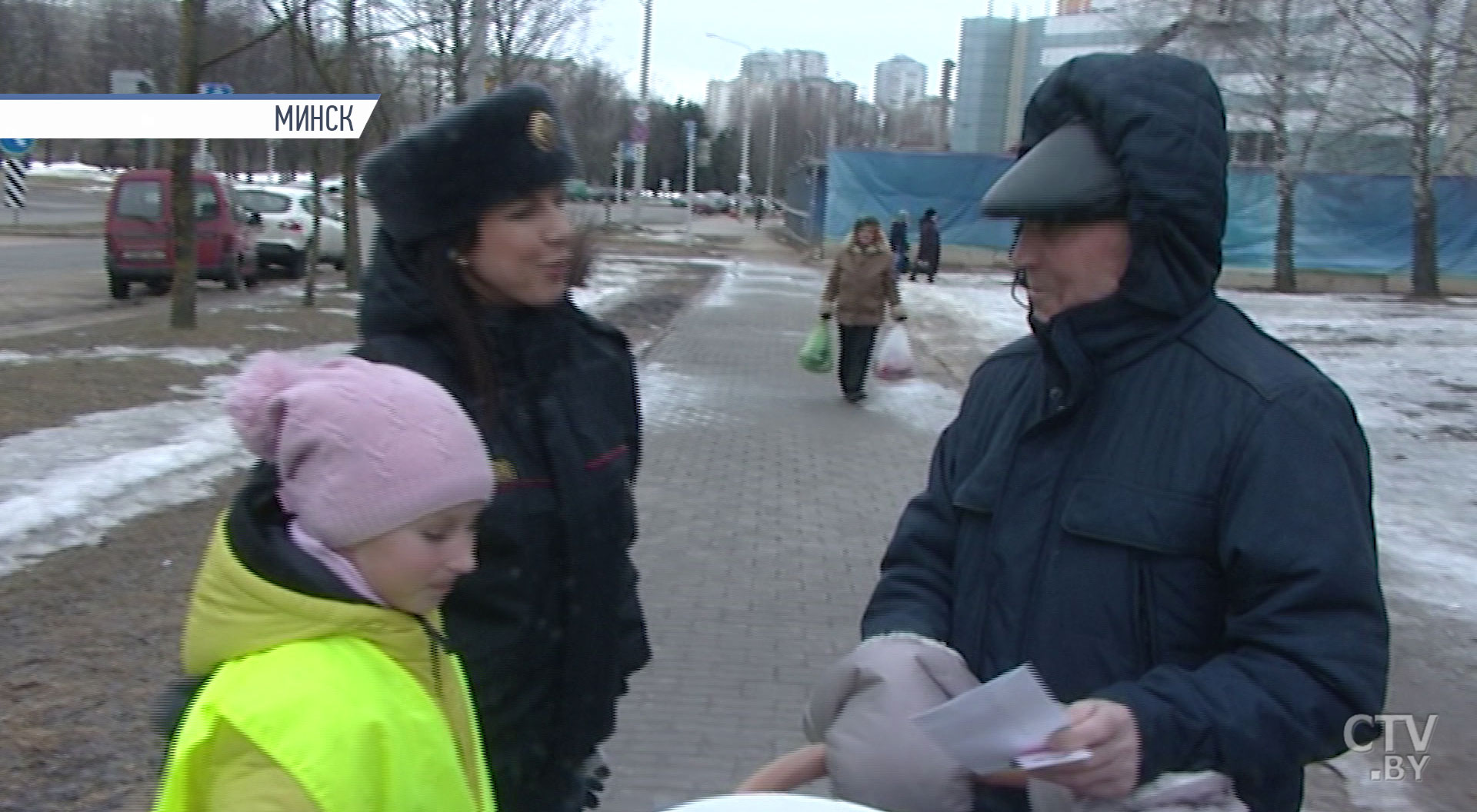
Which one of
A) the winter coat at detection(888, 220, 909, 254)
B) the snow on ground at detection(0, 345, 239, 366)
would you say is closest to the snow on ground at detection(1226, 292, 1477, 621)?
the winter coat at detection(888, 220, 909, 254)

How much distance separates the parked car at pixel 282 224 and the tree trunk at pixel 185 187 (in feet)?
31.0

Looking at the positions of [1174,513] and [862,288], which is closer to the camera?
[1174,513]

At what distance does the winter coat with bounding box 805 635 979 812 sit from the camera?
1873mm

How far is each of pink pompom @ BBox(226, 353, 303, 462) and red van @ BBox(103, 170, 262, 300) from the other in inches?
751

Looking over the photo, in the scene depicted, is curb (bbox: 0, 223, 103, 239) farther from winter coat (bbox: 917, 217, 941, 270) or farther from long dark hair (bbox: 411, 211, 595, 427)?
long dark hair (bbox: 411, 211, 595, 427)

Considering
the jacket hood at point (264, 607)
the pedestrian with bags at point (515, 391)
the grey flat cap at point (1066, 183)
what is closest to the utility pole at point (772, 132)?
the pedestrian with bags at point (515, 391)

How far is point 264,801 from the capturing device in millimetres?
1706

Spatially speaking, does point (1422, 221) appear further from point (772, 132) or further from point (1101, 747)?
point (772, 132)

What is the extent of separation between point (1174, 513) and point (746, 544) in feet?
20.6

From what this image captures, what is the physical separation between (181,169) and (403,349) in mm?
14141

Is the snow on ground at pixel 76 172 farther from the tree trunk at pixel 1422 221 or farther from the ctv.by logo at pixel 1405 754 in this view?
the ctv.by logo at pixel 1405 754

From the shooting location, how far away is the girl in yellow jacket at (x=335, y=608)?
1739mm

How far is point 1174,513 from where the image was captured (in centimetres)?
187

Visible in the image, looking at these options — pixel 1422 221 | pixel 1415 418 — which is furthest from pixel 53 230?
pixel 1415 418
